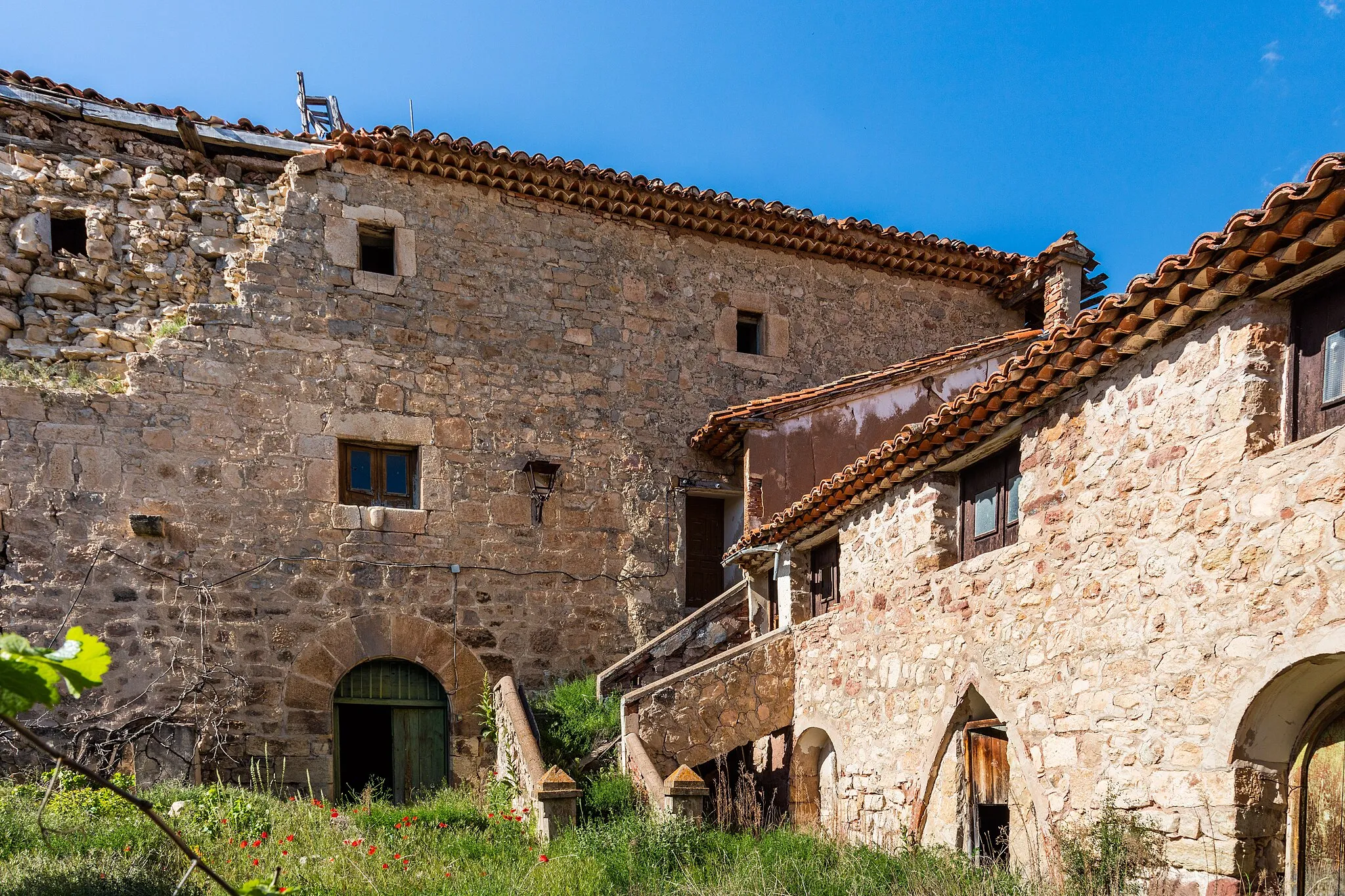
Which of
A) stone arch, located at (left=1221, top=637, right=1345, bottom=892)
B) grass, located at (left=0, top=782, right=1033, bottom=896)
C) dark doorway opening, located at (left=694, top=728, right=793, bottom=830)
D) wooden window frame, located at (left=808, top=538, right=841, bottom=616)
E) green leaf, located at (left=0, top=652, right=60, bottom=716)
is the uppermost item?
green leaf, located at (left=0, top=652, right=60, bottom=716)

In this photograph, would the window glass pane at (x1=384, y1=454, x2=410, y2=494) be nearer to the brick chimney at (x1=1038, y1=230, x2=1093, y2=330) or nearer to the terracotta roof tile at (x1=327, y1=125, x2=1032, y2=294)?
the terracotta roof tile at (x1=327, y1=125, x2=1032, y2=294)

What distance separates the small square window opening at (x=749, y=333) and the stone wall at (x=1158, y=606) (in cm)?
576

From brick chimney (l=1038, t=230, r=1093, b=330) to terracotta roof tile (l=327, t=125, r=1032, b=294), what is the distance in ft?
2.97

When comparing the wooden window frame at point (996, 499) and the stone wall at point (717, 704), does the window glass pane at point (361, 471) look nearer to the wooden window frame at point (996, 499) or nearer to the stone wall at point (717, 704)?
the stone wall at point (717, 704)

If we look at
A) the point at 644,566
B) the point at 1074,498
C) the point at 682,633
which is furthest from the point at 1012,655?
the point at 644,566

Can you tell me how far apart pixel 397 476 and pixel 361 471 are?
15.4 inches

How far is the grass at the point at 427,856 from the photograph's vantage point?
20.8ft

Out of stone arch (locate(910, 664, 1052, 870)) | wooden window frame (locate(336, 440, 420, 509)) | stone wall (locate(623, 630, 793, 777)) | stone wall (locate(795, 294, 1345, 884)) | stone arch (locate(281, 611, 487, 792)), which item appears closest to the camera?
stone wall (locate(795, 294, 1345, 884))

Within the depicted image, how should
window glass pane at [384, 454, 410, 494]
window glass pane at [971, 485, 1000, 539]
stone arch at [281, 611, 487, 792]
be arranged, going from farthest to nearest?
window glass pane at [384, 454, 410, 494] < stone arch at [281, 611, 487, 792] < window glass pane at [971, 485, 1000, 539]

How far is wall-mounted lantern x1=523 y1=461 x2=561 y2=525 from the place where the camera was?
1173 centimetres

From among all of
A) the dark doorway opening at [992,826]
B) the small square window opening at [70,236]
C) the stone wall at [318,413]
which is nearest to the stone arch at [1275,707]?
the dark doorway opening at [992,826]

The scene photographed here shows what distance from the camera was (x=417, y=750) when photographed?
10969 millimetres

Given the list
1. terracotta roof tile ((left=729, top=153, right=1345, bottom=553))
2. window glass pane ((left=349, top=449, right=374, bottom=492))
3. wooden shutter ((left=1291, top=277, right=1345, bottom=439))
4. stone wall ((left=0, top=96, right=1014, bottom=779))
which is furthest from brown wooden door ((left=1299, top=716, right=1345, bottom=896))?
window glass pane ((left=349, top=449, right=374, bottom=492))

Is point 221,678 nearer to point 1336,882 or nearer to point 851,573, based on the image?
point 851,573
